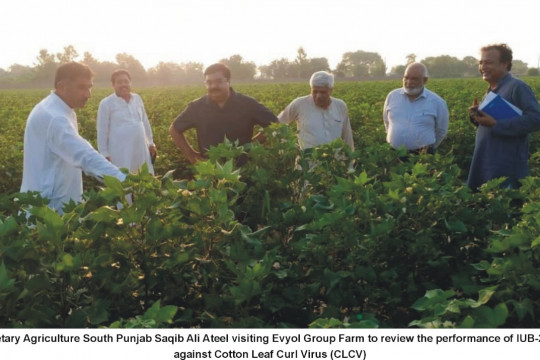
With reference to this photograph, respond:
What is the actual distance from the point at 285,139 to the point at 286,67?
102m

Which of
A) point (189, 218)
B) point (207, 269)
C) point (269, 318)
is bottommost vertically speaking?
point (269, 318)

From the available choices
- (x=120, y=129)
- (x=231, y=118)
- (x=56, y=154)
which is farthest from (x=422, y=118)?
(x=56, y=154)

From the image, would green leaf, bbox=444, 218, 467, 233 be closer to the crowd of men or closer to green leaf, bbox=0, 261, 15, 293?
the crowd of men

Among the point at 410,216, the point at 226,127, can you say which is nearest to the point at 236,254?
the point at 410,216

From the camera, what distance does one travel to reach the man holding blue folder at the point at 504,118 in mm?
4398

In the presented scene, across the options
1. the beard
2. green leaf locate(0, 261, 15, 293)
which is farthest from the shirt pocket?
green leaf locate(0, 261, 15, 293)

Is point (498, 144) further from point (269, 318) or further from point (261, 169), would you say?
point (269, 318)

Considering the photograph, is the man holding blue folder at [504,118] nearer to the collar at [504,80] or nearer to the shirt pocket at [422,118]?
the collar at [504,80]

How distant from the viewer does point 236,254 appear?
7.14ft

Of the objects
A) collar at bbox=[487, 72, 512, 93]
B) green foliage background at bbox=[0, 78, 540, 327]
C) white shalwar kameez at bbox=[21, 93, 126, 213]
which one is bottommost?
green foliage background at bbox=[0, 78, 540, 327]

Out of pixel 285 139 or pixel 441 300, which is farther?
pixel 285 139

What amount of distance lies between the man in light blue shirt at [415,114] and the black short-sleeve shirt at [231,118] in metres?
1.36

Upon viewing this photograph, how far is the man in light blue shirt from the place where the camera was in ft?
17.6

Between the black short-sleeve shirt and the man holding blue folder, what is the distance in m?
1.64
